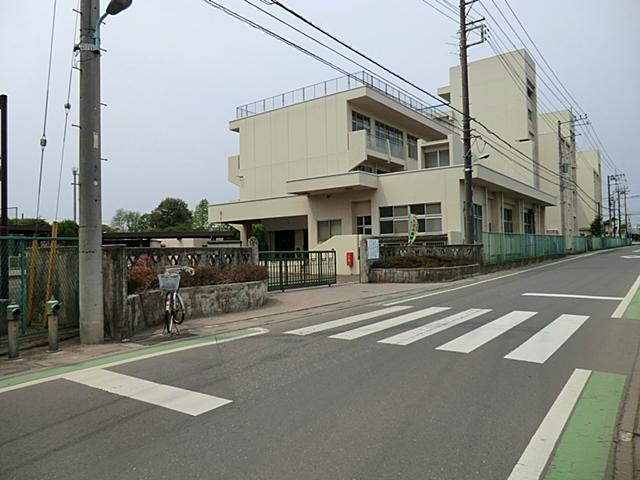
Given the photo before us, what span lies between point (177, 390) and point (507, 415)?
12.3 ft

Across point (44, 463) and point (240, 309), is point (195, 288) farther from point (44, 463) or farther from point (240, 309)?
point (44, 463)

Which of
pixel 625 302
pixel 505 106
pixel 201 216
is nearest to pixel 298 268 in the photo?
pixel 625 302

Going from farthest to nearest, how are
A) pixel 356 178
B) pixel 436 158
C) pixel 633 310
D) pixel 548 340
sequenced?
pixel 436 158 < pixel 356 178 < pixel 633 310 < pixel 548 340

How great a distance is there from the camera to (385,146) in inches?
1492

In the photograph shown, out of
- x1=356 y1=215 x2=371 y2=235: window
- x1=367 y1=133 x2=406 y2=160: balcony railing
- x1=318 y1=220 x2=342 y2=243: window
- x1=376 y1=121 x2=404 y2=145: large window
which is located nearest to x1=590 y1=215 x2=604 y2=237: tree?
x1=376 y1=121 x2=404 y2=145: large window

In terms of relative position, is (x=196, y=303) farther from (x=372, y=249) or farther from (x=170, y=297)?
(x=372, y=249)

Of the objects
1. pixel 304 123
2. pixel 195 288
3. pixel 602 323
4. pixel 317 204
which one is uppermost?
pixel 304 123

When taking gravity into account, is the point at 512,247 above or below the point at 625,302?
above

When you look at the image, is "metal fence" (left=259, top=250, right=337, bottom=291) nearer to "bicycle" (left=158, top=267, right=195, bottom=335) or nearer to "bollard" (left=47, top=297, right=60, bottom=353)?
"bicycle" (left=158, top=267, right=195, bottom=335)

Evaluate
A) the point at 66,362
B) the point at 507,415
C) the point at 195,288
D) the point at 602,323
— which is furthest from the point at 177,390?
the point at 602,323

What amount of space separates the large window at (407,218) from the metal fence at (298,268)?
464 inches

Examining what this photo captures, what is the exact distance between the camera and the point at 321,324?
1048cm

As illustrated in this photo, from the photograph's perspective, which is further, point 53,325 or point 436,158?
point 436,158

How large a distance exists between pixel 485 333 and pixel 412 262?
13.0 meters
